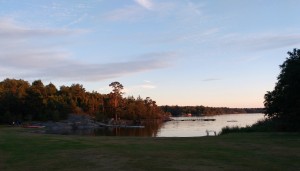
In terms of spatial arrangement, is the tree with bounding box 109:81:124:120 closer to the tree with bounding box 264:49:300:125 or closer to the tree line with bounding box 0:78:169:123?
the tree line with bounding box 0:78:169:123

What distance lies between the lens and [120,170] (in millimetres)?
13648

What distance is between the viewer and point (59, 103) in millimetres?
117188

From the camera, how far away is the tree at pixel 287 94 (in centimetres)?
3212

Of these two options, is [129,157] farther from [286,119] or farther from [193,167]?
[286,119]

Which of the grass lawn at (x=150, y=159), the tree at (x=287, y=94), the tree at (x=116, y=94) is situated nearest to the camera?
the grass lawn at (x=150, y=159)

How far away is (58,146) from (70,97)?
108726 mm

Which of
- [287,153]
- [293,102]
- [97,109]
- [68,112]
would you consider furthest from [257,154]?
[97,109]

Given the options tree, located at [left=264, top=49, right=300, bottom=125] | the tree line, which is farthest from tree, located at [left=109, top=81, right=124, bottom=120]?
tree, located at [left=264, top=49, right=300, bottom=125]

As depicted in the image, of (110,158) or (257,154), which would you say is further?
(257,154)

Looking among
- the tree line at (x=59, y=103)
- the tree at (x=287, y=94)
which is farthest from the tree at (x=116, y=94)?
the tree at (x=287, y=94)

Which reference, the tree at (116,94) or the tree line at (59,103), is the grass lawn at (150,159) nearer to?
the tree line at (59,103)

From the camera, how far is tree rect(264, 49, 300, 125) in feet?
105

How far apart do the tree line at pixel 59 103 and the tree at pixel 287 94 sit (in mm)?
73396

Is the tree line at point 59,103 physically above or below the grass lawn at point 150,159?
above
